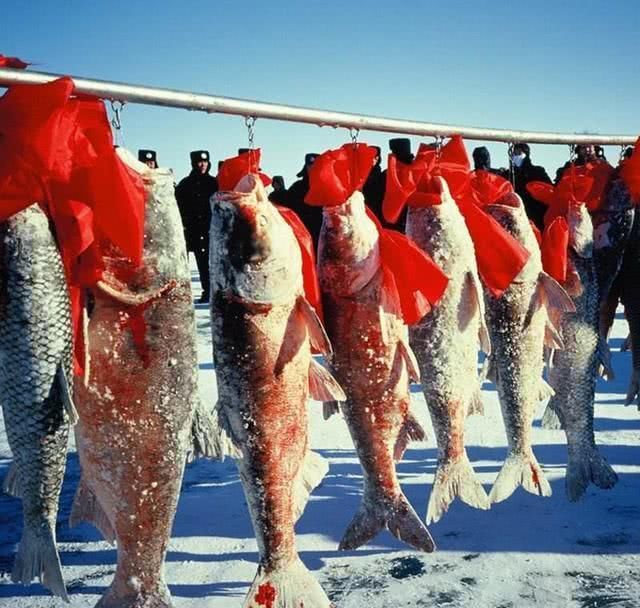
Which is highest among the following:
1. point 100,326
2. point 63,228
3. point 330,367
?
point 63,228

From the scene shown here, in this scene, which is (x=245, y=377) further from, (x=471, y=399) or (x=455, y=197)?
(x=455, y=197)

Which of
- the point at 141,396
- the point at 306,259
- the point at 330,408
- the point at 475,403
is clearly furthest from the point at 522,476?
the point at 141,396

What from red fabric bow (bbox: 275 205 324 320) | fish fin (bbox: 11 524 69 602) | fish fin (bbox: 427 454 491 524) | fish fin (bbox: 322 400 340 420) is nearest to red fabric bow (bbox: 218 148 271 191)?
red fabric bow (bbox: 275 205 324 320)

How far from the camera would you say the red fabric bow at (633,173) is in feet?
11.2

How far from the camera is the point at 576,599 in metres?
3.58

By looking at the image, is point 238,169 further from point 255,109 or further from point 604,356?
point 604,356

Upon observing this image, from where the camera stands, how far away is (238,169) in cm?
222

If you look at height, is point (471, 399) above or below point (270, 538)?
above

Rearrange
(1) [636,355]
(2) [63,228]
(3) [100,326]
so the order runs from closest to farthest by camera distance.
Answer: (2) [63,228] < (3) [100,326] < (1) [636,355]

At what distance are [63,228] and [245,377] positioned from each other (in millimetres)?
749

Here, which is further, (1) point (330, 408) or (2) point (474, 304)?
(2) point (474, 304)

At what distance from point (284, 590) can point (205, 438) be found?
0.59m

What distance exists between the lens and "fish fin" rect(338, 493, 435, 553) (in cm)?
251

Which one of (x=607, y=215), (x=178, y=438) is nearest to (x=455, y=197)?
(x=607, y=215)
